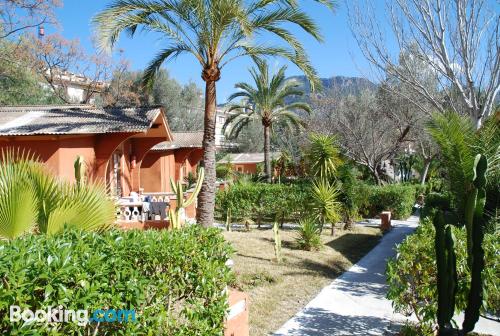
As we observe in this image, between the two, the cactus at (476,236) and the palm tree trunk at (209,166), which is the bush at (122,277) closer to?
the cactus at (476,236)

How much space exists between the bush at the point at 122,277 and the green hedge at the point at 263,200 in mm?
11923

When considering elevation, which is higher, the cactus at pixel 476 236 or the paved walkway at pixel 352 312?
the cactus at pixel 476 236

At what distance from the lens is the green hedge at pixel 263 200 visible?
16.4m

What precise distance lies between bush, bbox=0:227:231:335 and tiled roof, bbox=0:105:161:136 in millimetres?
8760

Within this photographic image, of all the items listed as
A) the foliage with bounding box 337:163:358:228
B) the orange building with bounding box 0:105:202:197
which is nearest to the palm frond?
the orange building with bounding box 0:105:202:197

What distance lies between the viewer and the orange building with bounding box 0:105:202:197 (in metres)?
11.8

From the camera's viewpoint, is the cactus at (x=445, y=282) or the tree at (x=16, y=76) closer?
the cactus at (x=445, y=282)

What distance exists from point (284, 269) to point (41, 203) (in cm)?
631

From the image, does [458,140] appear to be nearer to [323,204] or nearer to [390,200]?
[323,204]

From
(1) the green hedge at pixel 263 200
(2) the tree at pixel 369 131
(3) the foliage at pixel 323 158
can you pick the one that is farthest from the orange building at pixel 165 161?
(3) the foliage at pixel 323 158

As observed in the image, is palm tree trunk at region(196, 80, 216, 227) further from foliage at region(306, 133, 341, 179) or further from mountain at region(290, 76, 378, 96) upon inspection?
mountain at region(290, 76, 378, 96)

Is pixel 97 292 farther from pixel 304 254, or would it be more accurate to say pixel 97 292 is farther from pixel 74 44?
pixel 74 44

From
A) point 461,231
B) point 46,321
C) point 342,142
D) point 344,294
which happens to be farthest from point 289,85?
point 46,321

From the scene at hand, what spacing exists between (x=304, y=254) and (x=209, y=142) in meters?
3.70
